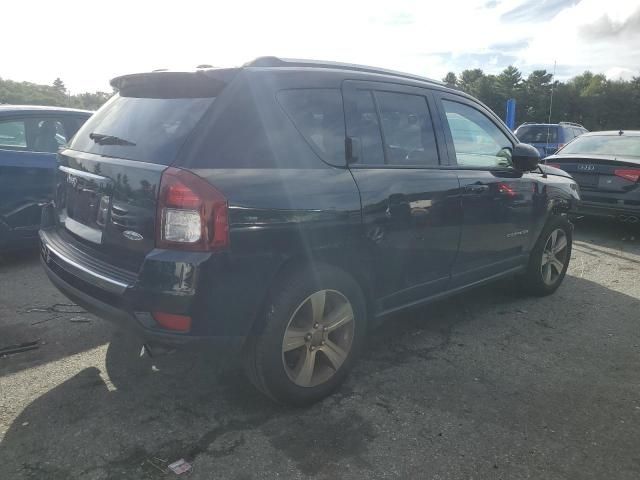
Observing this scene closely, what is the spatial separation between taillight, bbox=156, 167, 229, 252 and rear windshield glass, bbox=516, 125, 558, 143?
14.3 m

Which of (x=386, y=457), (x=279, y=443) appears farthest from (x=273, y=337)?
(x=386, y=457)

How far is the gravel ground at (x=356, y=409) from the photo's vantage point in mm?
2357

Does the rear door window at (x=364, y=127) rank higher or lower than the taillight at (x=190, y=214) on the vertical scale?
higher

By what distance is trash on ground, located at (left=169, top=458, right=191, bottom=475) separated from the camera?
7.41 feet

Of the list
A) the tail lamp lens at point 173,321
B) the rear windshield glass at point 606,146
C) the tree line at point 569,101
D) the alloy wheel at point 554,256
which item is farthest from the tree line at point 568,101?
the tail lamp lens at point 173,321

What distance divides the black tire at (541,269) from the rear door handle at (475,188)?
1.23 m

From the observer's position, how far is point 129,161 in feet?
8.30

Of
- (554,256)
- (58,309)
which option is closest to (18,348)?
(58,309)

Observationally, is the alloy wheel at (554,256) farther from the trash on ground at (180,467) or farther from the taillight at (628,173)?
Answer: the trash on ground at (180,467)

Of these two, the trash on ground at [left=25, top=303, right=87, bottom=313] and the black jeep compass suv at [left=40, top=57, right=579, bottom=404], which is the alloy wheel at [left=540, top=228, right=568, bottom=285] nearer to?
the black jeep compass suv at [left=40, top=57, right=579, bottom=404]

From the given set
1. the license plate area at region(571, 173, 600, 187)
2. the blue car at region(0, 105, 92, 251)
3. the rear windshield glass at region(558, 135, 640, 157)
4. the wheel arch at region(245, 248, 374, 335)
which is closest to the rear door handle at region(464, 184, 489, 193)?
the wheel arch at region(245, 248, 374, 335)

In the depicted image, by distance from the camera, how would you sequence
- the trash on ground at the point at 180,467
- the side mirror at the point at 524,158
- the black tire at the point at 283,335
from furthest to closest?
the side mirror at the point at 524,158 < the black tire at the point at 283,335 < the trash on ground at the point at 180,467

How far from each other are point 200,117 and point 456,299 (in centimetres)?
316

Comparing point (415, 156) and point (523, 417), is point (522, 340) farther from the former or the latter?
point (415, 156)
